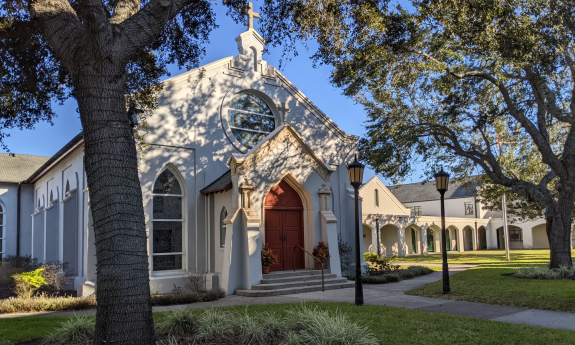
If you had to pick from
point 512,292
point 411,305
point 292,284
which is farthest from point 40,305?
point 512,292

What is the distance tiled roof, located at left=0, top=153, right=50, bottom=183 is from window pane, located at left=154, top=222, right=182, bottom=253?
17050 millimetres

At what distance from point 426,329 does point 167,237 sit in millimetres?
10190

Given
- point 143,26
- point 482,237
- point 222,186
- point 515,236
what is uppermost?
point 143,26

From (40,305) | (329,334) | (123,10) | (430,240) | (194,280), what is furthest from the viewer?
(430,240)

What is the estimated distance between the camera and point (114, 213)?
17.2ft

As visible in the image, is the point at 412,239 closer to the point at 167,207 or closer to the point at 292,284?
the point at 292,284

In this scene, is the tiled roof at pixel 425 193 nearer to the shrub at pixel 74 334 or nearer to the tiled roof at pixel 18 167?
the tiled roof at pixel 18 167

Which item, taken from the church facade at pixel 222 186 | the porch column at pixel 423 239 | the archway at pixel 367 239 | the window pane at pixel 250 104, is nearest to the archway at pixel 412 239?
the porch column at pixel 423 239

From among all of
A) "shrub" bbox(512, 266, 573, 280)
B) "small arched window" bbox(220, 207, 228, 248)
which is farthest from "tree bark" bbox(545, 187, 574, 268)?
"small arched window" bbox(220, 207, 228, 248)

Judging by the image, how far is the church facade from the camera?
1432cm

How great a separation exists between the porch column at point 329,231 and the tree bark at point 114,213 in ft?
36.0

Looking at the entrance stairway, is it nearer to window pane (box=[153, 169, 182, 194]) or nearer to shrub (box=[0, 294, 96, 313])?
window pane (box=[153, 169, 182, 194])

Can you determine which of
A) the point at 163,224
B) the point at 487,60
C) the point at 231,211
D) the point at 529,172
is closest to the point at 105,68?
the point at 231,211

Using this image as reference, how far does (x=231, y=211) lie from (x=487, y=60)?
10.1 m
